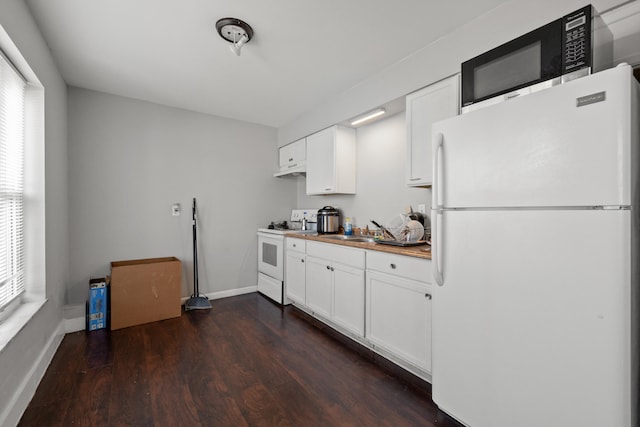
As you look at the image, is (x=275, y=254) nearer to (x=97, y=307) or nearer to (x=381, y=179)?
(x=381, y=179)

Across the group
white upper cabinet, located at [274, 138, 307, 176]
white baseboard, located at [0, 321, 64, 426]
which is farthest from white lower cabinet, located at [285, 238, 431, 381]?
white baseboard, located at [0, 321, 64, 426]

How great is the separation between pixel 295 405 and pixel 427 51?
258 cm

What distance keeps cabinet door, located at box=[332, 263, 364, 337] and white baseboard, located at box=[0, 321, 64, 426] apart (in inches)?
81.5

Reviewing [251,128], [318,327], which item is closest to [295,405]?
[318,327]

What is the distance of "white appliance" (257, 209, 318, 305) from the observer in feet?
11.4

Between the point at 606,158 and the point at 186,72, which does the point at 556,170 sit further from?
Result: the point at 186,72

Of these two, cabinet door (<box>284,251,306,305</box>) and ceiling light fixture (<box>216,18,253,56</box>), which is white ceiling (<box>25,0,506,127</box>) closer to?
ceiling light fixture (<box>216,18,253,56</box>)

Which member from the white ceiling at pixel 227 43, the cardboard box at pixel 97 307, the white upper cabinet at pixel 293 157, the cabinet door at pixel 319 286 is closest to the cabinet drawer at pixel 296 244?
the cabinet door at pixel 319 286

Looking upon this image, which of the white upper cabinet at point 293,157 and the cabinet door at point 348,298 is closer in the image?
the cabinet door at point 348,298

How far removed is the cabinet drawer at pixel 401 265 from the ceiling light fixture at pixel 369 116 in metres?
1.37

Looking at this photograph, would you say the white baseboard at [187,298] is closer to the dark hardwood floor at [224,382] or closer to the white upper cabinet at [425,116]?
the dark hardwood floor at [224,382]

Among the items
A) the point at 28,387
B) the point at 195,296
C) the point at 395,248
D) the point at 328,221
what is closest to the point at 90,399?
the point at 28,387

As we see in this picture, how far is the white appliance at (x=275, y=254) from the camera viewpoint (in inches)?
136

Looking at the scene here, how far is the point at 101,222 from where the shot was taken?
303 centimetres
